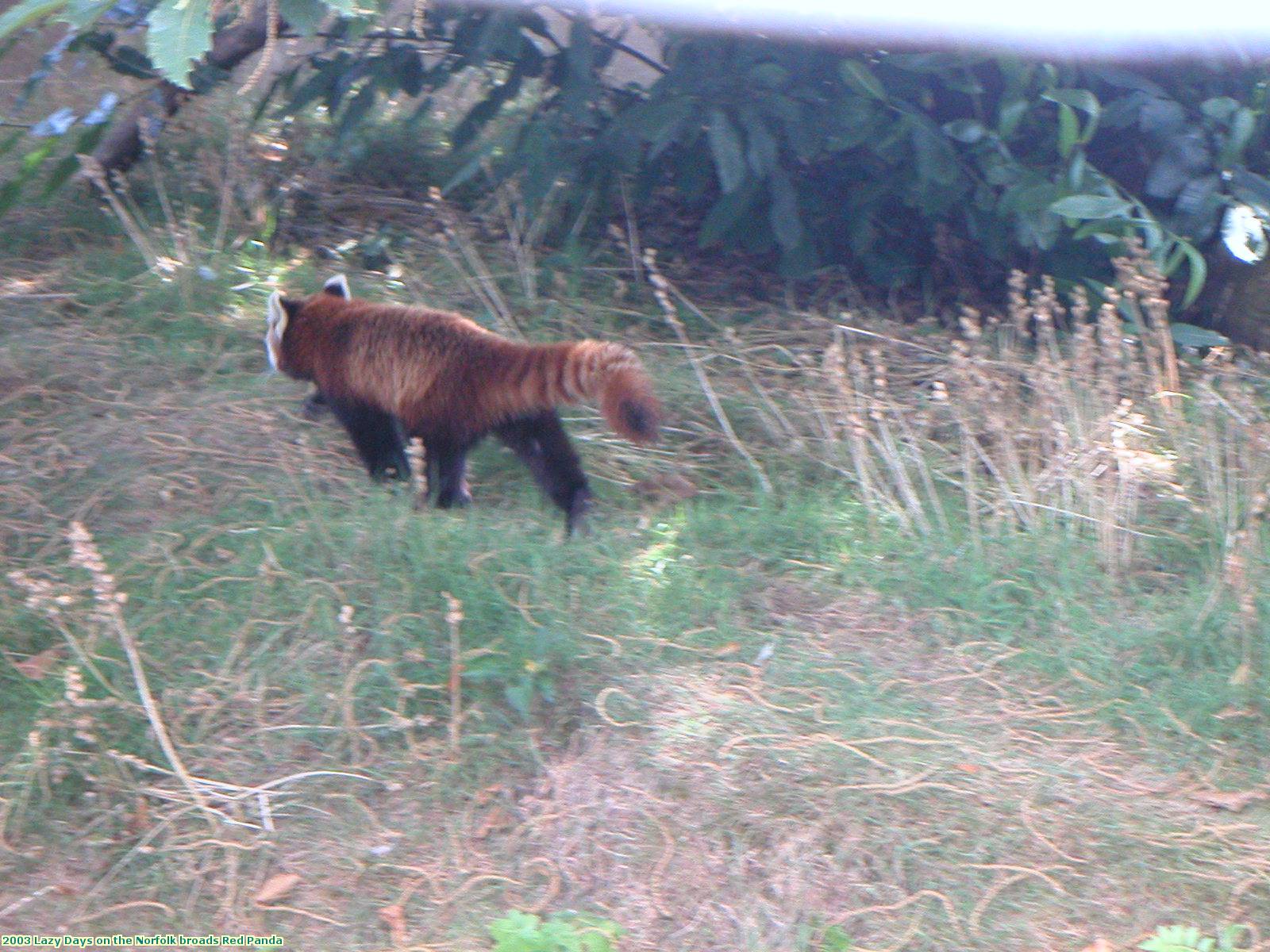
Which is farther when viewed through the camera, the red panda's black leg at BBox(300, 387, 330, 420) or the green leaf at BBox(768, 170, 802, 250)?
the green leaf at BBox(768, 170, 802, 250)

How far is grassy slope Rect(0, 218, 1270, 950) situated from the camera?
10.2ft

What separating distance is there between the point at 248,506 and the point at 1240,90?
437cm

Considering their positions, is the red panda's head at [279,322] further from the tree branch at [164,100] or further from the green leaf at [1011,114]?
the green leaf at [1011,114]

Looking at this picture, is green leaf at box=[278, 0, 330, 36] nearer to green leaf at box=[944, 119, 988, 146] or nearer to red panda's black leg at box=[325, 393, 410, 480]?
red panda's black leg at box=[325, 393, 410, 480]

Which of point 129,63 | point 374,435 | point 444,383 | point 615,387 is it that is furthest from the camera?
point 129,63

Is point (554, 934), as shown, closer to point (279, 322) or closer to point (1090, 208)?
point (279, 322)

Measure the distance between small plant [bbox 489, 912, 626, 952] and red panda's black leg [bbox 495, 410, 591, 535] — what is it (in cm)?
159

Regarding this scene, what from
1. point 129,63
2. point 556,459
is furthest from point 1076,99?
point 129,63

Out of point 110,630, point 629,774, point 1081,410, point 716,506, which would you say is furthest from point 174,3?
point 1081,410

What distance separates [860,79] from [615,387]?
73.2 inches

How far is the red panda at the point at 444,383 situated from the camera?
408cm

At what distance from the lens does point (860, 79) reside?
16.2 feet

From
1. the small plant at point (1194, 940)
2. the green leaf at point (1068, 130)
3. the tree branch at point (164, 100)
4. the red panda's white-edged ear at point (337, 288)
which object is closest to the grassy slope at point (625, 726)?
the small plant at point (1194, 940)

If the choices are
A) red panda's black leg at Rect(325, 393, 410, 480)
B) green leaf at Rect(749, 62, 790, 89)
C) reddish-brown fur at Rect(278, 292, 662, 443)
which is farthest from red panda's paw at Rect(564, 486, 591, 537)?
green leaf at Rect(749, 62, 790, 89)
